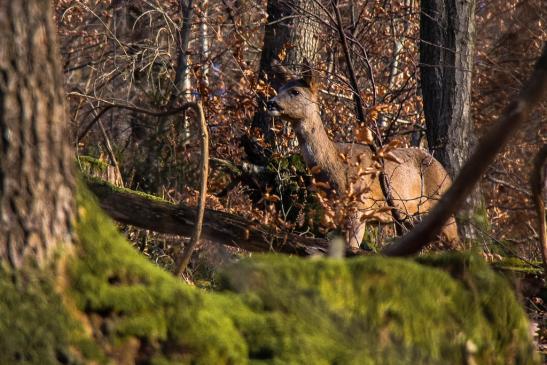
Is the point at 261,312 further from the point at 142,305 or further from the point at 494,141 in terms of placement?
the point at 494,141

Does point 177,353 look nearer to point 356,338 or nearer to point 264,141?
point 356,338

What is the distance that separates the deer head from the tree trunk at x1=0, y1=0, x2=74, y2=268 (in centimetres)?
783

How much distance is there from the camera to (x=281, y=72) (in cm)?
1204

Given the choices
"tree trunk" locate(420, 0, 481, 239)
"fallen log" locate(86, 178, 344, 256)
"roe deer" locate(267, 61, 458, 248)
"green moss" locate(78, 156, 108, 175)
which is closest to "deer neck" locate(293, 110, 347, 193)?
"roe deer" locate(267, 61, 458, 248)

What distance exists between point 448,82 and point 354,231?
152 inches

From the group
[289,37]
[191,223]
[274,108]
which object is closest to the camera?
[191,223]

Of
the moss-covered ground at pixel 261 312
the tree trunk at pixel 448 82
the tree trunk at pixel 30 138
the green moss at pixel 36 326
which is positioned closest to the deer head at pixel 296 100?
the tree trunk at pixel 448 82

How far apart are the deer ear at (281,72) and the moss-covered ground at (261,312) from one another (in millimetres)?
7864

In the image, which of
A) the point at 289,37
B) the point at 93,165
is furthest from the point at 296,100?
the point at 93,165

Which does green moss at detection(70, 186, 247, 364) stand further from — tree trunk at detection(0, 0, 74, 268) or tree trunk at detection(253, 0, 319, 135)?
tree trunk at detection(253, 0, 319, 135)

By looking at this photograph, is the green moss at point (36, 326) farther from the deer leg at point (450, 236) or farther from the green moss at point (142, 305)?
the deer leg at point (450, 236)

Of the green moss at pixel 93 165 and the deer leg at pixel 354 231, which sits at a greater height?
the green moss at pixel 93 165

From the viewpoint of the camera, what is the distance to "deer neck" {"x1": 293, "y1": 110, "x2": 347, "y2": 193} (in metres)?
11.2

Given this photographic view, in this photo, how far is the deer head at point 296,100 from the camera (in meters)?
11.2
